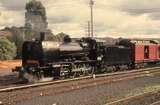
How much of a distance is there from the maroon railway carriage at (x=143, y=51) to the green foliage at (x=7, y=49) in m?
17.6

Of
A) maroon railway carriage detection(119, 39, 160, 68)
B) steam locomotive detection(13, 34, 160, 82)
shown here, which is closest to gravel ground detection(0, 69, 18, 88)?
steam locomotive detection(13, 34, 160, 82)

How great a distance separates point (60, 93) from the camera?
20.2 metres

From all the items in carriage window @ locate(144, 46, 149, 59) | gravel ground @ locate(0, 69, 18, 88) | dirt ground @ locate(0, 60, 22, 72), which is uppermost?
carriage window @ locate(144, 46, 149, 59)

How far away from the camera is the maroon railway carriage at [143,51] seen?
40.7 m

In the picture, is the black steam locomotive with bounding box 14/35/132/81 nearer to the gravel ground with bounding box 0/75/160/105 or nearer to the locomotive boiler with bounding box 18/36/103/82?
the locomotive boiler with bounding box 18/36/103/82

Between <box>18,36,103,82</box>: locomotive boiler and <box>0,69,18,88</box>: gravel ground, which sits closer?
<box>0,69,18,88</box>: gravel ground

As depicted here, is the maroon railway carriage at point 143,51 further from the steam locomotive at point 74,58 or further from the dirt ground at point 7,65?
the dirt ground at point 7,65

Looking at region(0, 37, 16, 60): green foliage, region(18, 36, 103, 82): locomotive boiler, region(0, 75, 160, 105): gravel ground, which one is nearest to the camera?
region(0, 75, 160, 105): gravel ground

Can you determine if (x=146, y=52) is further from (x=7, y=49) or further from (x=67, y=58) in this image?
(x=7, y=49)

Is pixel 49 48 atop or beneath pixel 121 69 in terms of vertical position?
atop

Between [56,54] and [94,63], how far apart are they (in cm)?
553

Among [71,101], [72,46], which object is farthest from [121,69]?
[71,101]

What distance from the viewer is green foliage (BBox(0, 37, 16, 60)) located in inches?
2087

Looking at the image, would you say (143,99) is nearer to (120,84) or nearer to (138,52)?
(120,84)
